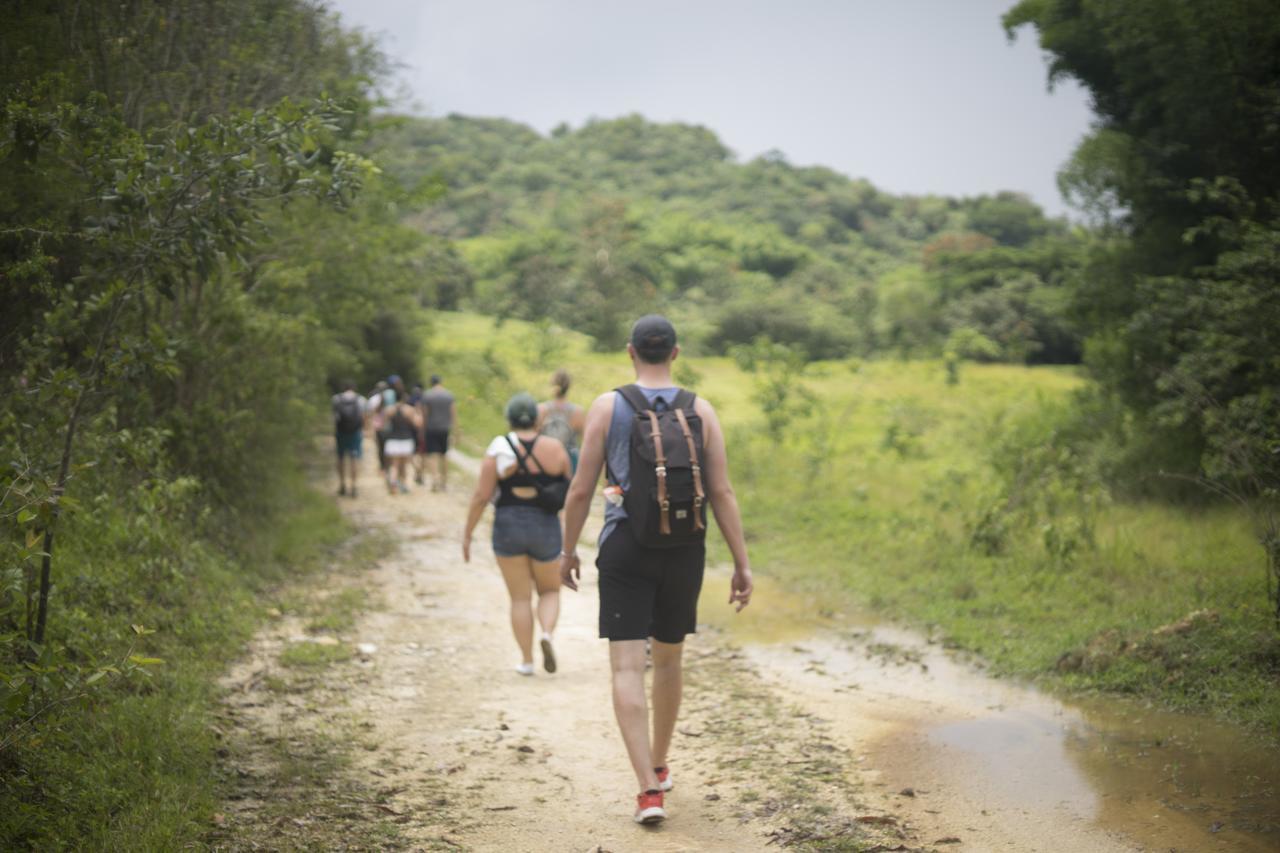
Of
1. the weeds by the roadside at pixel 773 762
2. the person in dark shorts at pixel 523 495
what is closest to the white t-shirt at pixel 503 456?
the person in dark shorts at pixel 523 495

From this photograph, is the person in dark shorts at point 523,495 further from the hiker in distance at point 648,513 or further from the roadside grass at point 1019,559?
the roadside grass at point 1019,559

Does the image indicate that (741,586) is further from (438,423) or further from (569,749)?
(438,423)

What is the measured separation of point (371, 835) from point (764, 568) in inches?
296

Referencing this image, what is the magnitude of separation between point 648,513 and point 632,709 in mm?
849

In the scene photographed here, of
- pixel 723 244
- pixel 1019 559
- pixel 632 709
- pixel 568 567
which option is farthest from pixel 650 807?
pixel 723 244

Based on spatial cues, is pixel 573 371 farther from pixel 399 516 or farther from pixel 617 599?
pixel 617 599

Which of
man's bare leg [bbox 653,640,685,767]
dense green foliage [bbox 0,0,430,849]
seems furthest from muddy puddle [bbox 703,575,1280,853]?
dense green foliage [bbox 0,0,430,849]

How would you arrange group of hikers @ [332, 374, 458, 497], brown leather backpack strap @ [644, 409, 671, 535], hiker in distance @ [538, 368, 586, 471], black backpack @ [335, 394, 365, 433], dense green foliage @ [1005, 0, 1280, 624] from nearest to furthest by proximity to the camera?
brown leather backpack strap @ [644, 409, 671, 535] → dense green foliage @ [1005, 0, 1280, 624] → hiker in distance @ [538, 368, 586, 471] → black backpack @ [335, 394, 365, 433] → group of hikers @ [332, 374, 458, 497]

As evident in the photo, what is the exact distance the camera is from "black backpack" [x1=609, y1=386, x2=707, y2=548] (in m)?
4.41

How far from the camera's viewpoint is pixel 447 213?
6962 centimetres

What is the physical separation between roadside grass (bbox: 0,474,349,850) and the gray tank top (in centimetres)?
206

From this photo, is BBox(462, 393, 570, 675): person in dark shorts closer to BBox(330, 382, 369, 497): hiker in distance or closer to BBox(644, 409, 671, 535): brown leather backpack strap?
BBox(644, 409, 671, 535): brown leather backpack strap

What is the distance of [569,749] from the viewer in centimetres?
584

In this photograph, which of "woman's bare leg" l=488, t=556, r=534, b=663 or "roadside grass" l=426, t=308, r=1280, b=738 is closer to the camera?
"roadside grass" l=426, t=308, r=1280, b=738
